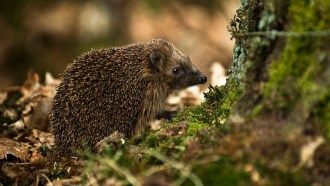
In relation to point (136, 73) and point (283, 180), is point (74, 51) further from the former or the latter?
point (283, 180)

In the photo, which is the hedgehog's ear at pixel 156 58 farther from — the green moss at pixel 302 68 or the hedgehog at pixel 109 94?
the green moss at pixel 302 68

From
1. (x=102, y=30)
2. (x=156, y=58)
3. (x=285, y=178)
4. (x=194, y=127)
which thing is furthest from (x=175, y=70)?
(x=102, y=30)

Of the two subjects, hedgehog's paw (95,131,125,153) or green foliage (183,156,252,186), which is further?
hedgehog's paw (95,131,125,153)

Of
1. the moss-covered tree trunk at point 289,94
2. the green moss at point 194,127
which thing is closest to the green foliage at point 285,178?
the moss-covered tree trunk at point 289,94

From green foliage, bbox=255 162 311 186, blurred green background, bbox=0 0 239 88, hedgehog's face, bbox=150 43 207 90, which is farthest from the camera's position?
blurred green background, bbox=0 0 239 88

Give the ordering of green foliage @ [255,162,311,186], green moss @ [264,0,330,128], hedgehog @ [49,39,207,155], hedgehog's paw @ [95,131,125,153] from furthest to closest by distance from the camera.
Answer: hedgehog @ [49,39,207,155] → hedgehog's paw @ [95,131,125,153] → green moss @ [264,0,330,128] → green foliage @ [255,162,311,186]

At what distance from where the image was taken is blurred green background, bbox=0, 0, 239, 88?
14000 millimetres

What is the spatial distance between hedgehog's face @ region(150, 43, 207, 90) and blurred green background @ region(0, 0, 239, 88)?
6186 mm

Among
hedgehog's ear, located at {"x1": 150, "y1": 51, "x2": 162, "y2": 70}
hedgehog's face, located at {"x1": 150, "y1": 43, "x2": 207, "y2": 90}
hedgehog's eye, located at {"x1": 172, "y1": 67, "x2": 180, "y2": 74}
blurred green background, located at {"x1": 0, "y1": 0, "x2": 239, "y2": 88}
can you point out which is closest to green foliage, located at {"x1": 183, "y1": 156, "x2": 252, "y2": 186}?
hedgehog's ear, located at {"x1": 150, "y1": 51, "x2": 162, "y2": 70}

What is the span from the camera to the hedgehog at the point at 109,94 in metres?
5.91

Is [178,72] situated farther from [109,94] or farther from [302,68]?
[302,68]

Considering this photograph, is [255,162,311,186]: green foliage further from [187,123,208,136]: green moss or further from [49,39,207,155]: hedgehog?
[49,39,207,155]: hedgehog

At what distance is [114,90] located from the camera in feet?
20.5

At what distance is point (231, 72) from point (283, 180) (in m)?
1.93
